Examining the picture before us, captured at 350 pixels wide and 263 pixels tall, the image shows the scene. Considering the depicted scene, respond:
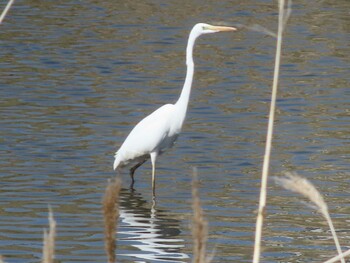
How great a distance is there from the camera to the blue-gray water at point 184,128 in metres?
7.22

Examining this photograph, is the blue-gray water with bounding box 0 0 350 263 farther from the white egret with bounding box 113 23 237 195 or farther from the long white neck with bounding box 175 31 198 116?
the long white neck with bounding box 175 31 198 116

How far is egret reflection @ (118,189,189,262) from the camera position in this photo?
6.69m

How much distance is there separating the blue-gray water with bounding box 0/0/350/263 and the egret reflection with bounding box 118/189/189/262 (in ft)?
0.06

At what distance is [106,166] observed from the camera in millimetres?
9438

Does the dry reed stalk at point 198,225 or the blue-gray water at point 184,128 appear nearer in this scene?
the dry reed stalk at point 198,225

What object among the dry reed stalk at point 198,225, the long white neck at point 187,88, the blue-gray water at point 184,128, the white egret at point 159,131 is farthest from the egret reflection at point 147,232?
the dry reed stalk at point 198,225

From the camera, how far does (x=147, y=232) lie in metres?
7.38

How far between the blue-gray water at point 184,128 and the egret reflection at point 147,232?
2 centimetres

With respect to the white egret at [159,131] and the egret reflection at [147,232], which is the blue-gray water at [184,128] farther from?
the white egret at [159,131]

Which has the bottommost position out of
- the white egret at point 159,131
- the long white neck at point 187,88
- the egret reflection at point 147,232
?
the egret reflection at point 147,232

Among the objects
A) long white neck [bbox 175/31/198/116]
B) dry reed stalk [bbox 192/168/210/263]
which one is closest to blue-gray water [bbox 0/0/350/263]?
long white neck [bbox 175/31/198/116]

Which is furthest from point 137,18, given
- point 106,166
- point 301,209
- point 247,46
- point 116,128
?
point 301,209

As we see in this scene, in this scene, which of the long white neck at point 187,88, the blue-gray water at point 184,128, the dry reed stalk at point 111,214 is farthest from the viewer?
the long white neck at point 187,88

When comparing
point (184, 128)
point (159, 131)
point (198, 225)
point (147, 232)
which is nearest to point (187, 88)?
point (159, 131)
